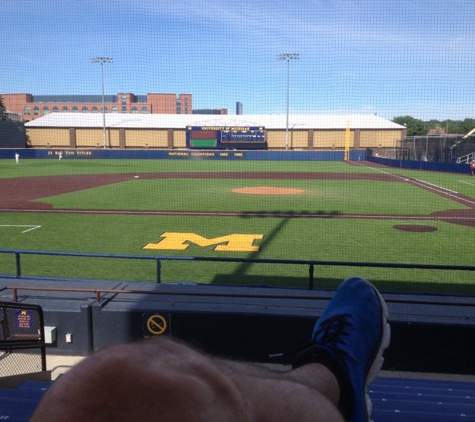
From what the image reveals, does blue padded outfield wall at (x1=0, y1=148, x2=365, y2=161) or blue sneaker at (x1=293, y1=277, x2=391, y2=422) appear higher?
blue sneaker at (x1=293, y1=277, x2=391, y2=422)

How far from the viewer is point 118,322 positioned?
512 cm

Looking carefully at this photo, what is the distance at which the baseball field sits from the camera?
310 inches

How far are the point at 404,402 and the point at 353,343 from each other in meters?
1.45

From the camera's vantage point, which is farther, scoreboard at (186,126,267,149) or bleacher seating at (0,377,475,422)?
scoreboard at (186,126,267,149)

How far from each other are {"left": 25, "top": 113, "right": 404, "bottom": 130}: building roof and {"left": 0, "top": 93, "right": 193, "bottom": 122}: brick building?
4.07 ft

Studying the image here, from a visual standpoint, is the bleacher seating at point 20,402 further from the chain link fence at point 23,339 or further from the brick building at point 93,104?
the brick building at point 93,104

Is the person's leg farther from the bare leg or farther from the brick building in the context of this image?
the brick building

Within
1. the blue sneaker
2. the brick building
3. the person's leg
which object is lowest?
the blue sneaker

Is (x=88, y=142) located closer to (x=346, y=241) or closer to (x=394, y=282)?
(x=346, y=241)

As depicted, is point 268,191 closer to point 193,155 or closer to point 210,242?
point 210,242

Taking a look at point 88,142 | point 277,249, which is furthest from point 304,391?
point 88,142

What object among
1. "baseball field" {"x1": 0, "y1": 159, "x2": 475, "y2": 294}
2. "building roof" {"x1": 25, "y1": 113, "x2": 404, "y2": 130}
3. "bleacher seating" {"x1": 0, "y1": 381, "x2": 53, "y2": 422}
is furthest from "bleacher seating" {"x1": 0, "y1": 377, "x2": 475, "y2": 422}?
"building roof" {"x1": 25, "y1": 113, "x2": 404, "y2": 130}

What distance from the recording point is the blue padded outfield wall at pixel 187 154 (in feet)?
116

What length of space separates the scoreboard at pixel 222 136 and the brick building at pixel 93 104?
227cm
